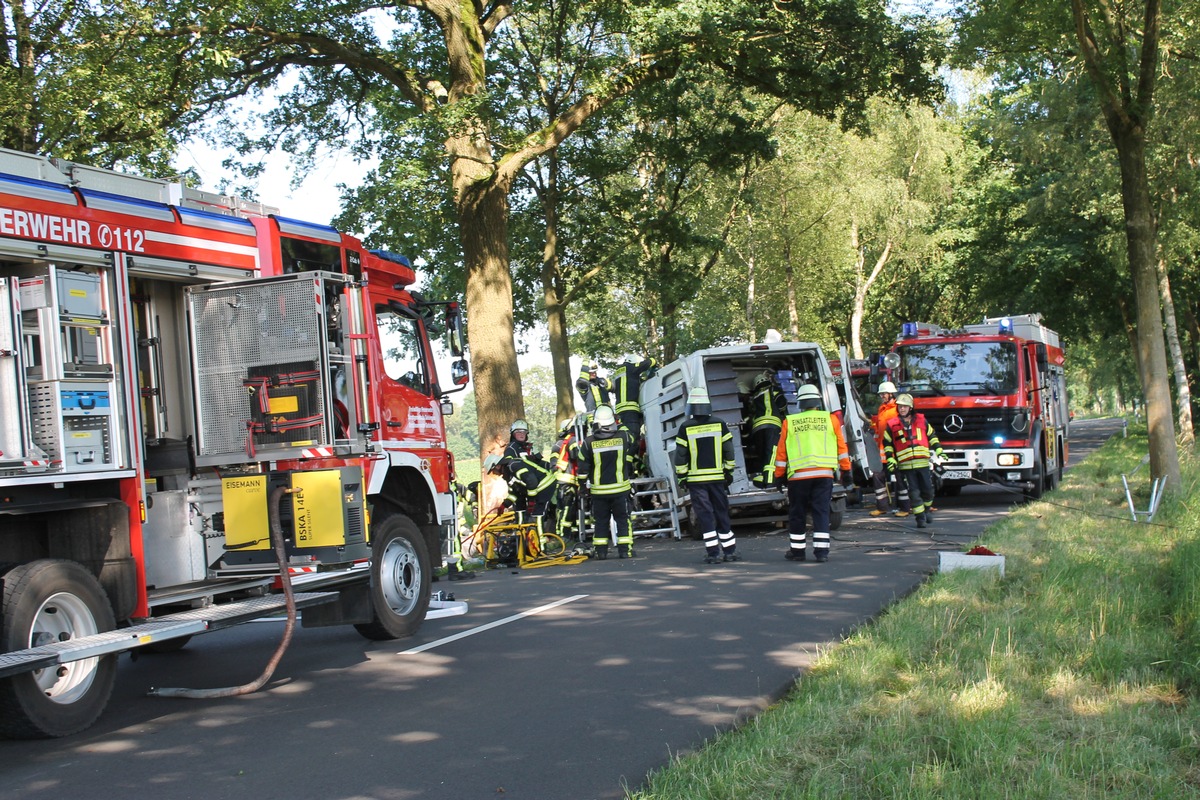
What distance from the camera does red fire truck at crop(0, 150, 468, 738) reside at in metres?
5.91

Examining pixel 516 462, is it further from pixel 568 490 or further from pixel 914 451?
pixel 914 451

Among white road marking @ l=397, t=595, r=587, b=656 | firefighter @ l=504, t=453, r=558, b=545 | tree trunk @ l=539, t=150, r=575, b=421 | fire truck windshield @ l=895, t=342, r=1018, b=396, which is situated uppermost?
tree trunk @ l=539, t=150, r=575, b=421

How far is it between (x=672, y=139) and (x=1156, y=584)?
14.2 m

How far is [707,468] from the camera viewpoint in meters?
11.9

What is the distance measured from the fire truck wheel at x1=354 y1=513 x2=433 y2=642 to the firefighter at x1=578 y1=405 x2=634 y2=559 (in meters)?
4.45

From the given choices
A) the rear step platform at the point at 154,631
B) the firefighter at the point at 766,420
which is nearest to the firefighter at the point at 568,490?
the firefighter at the point at 766,420

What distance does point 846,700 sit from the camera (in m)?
5.64

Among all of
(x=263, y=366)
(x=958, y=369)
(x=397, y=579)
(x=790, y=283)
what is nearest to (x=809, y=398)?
(x=397, y=579)

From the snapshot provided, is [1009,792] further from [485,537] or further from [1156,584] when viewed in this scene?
[485,537]

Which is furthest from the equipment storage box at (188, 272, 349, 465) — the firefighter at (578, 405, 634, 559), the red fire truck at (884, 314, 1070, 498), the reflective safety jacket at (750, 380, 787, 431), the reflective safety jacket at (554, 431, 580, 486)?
the red fire truck at (884, 314, 1070, 498)

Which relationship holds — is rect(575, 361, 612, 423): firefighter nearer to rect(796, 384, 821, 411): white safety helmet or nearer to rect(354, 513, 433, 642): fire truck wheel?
rect(796, 384, 821, 411): white safety helmet

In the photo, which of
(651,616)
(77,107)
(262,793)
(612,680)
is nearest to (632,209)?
(77,107)

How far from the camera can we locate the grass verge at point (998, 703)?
14.6ft

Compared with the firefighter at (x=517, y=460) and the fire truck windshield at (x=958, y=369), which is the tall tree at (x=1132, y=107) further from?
the firefighter at (x=517, y=460)
